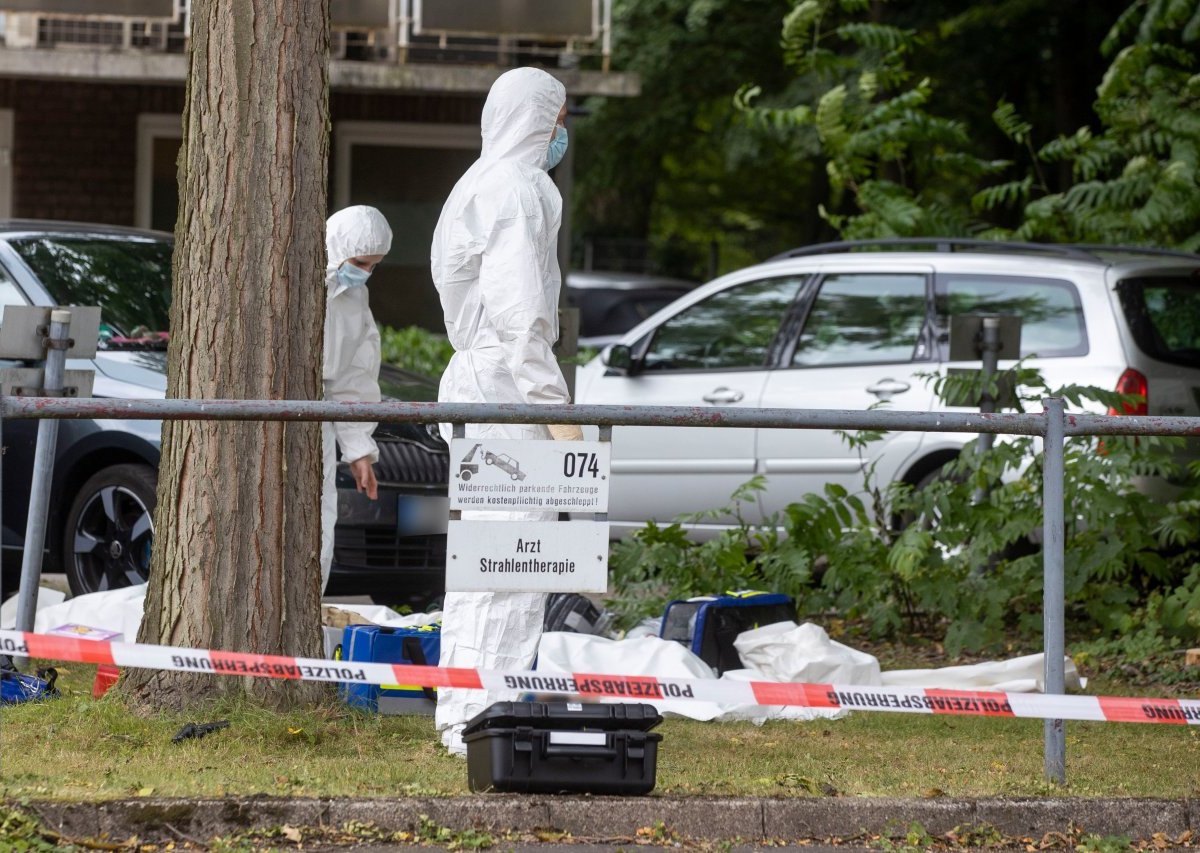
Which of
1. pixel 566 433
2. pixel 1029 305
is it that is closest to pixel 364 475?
pixel 566 433

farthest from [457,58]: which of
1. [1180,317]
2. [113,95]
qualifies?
[1180,317]

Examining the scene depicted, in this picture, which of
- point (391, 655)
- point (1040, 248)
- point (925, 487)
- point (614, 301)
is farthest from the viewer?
point (614, 301)

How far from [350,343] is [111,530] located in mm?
1639

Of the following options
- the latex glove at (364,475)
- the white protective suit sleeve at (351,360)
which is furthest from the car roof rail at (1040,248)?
the latex glove at (364,475)

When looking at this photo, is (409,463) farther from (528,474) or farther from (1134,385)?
(1134,385)

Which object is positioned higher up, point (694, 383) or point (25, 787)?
point (694, 383)

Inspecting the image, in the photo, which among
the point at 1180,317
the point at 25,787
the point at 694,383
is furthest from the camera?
the point at 694,383

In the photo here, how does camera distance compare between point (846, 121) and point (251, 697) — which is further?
point (846, 121)

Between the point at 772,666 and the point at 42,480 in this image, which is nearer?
the point at 42,480

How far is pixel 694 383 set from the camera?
10.9 meters

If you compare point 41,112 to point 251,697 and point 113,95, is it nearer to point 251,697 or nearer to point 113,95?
point 113,95

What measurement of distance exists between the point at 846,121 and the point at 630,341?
3922 mm

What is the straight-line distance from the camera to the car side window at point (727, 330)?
429 inches

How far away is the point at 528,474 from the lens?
5633mm
